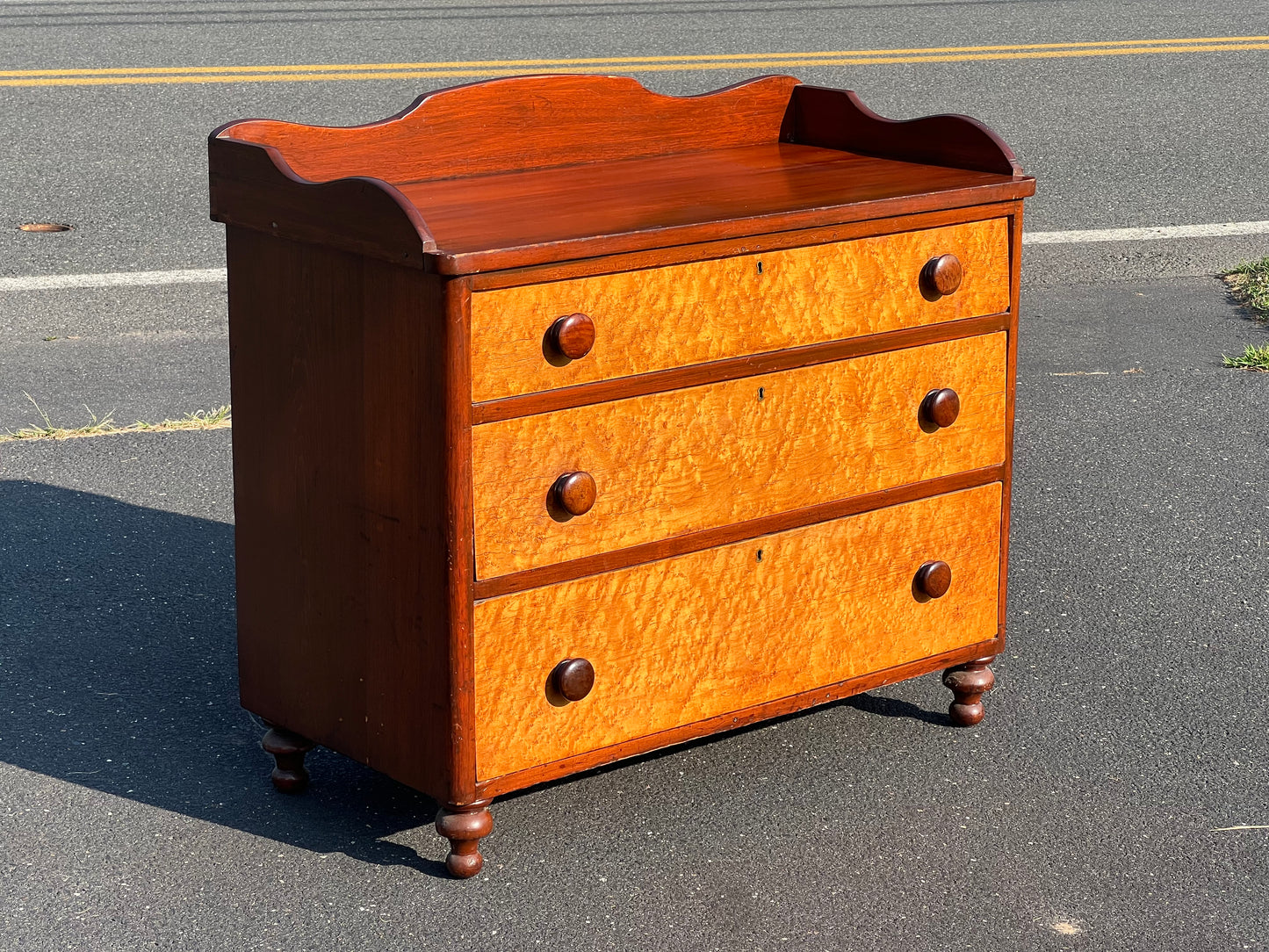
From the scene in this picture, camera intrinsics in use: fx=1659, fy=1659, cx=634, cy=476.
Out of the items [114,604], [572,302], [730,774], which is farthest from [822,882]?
[114,604]

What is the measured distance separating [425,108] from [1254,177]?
217 inches

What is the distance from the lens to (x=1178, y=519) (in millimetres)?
A: 4375

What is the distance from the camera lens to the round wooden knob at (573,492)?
2680 mm

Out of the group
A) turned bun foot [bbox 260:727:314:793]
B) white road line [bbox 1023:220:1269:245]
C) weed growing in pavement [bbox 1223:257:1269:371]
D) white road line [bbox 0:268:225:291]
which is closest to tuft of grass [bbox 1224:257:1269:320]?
weed growing in pavement [bbox 1223:257:1269:371]

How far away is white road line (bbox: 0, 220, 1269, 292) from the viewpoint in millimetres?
5996

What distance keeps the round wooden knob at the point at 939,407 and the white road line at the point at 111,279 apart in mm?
3616

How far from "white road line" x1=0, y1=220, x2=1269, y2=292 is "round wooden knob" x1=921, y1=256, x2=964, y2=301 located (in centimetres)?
365

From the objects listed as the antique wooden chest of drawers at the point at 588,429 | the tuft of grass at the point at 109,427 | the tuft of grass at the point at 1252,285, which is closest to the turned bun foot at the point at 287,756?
the antique wooden chest of drawers at the point at 588,429

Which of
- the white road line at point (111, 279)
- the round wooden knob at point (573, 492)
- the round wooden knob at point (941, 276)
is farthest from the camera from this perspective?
the white road line at point (111, 279)

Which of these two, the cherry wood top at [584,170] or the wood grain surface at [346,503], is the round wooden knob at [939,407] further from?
the wood grain surface at [346,503]

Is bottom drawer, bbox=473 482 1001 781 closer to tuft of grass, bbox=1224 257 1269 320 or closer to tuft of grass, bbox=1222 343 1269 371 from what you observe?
tuft of grass, bbox=1222 343 1269 371

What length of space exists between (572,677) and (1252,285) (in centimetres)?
434

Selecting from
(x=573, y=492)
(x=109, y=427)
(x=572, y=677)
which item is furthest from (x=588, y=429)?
(x=109, y=427)

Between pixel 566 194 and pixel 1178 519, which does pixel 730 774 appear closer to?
pixel 566 194
